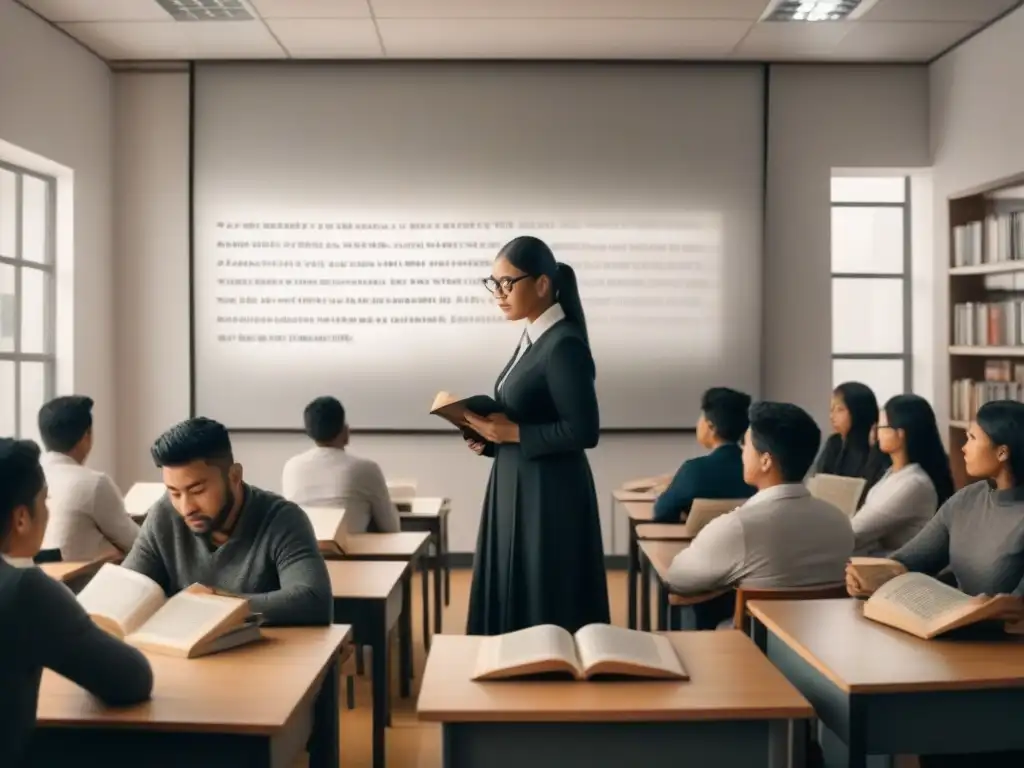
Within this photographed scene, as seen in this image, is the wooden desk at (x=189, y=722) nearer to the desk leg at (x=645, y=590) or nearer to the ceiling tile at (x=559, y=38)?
the desk leg at (x=645, y=590)

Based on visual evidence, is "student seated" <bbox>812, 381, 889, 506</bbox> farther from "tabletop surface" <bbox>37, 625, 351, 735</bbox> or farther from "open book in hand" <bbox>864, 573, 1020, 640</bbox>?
"tabletop surface" <bbox>37, 625, 351, 735</bbox>

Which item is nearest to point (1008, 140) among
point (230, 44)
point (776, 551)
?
point (776, 551)

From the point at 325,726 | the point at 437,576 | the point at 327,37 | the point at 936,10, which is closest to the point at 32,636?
the point at 325,726

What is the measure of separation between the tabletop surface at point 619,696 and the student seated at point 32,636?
20.1 inches

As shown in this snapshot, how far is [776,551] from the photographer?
296 cm

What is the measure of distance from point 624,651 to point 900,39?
5.28 metres

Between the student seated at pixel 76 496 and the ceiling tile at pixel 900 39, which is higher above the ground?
the ceiling tile at pixel 900 39

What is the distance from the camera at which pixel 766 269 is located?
Answer: 690 cm

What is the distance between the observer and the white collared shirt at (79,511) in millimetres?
3824

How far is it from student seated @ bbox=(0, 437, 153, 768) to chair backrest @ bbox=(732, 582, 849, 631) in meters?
1.58

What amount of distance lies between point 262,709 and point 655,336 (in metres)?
5.20

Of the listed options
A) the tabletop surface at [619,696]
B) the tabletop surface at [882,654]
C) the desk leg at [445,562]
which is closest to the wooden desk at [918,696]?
the tabletop surface at [882,654]

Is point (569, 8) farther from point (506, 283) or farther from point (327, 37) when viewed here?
point (506, 283)

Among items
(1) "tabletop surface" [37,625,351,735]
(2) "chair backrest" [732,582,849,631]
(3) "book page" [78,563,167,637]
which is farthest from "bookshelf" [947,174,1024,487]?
(3) "book page" [78,563,167,637]
